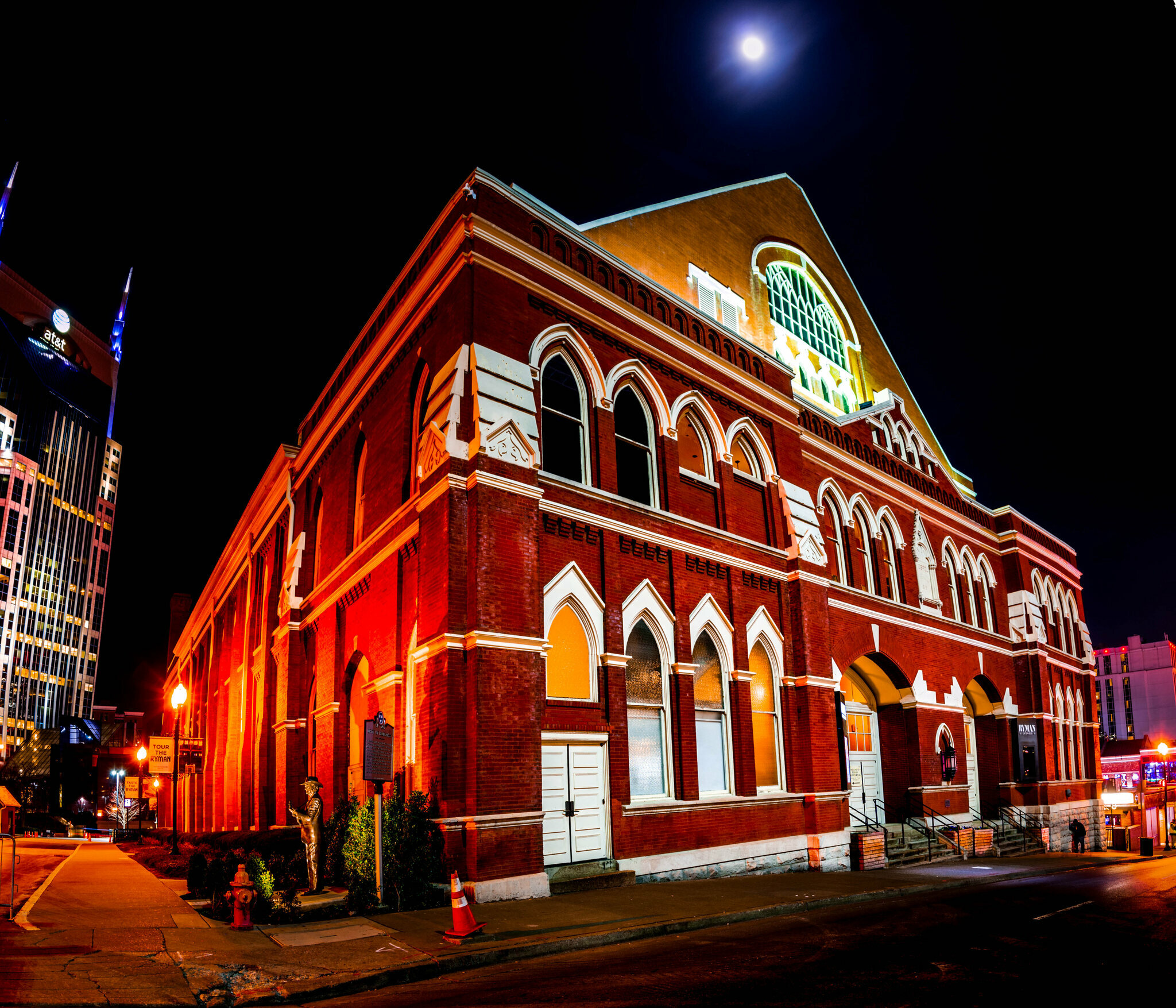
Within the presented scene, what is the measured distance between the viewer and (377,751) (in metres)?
12.4

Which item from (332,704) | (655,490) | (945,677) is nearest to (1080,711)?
(945,677)

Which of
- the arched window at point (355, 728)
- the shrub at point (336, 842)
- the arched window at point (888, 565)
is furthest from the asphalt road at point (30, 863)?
the arched window at point (888, 565)

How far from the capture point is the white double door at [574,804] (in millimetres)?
14094

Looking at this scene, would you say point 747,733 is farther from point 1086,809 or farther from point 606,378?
point 1086,809

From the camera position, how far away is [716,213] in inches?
1044

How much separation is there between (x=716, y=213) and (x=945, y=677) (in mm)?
15432

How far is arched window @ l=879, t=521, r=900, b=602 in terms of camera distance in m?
25.7

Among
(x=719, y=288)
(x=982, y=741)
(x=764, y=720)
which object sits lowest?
(x=982, y=741)

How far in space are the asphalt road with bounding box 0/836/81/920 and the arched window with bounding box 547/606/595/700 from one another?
817 centimetres

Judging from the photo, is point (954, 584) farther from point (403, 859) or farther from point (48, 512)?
point (48, 512)

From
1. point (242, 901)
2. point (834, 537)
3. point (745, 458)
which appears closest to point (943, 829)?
point (834, 537)

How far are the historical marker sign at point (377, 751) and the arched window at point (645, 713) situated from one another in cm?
476

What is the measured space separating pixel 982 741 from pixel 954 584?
5553 mm

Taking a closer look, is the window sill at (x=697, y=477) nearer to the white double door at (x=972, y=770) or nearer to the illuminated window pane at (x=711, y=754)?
the illuminated window pane at (x=711, y=754)
